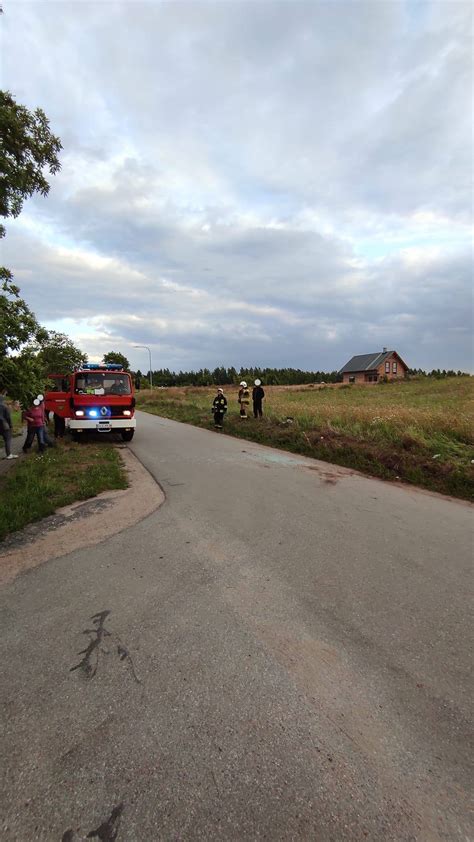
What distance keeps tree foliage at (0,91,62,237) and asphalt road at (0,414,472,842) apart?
187 inches

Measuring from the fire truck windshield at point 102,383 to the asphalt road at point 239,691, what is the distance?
813 cm

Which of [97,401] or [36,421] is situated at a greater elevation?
[97,401]

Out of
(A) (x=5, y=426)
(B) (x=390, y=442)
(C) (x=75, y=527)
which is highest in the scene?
(A) (x=5, y=426)

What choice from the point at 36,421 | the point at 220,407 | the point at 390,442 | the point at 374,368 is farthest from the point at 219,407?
the point at 374,368

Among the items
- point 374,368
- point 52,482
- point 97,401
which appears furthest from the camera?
point 374,368

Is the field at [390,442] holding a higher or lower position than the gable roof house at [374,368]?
lower

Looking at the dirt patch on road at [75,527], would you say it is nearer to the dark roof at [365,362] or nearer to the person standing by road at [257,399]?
the person standing by road at [257,399]

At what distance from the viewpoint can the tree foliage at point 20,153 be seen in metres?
4.98

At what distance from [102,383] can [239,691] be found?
11.2 m

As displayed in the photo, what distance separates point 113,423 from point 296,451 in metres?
5.48

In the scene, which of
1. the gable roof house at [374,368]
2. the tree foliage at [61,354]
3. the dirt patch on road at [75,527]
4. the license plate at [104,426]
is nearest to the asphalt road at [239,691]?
the dirt patch on road at [75,527]

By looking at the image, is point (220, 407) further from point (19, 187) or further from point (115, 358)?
point (115, 358)

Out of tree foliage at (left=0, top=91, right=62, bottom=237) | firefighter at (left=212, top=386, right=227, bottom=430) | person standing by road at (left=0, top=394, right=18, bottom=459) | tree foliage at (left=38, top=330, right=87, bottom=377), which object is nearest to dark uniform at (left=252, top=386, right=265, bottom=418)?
firefighter at (left=212, top=386, right=227, bottom=430)

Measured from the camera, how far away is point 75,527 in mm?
5184
